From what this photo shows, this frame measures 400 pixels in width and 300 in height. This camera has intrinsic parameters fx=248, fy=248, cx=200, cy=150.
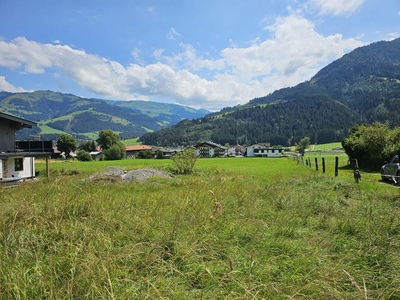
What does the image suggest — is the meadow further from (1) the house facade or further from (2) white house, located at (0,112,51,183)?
(1) the house facade

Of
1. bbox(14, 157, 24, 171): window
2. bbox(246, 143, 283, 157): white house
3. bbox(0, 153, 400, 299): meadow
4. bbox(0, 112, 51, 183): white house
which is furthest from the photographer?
bbox(246, 143, 283, 157): white house

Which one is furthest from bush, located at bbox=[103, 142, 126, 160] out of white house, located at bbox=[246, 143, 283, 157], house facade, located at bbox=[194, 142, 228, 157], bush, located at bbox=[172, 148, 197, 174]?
white house, located at bbox=[246, 143, 283, 157]

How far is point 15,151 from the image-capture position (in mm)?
24797

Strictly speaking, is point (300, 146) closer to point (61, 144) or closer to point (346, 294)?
point (61, 144)

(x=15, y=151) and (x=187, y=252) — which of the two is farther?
(x=15, y=151)

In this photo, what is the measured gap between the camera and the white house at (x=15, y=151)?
24203 mm

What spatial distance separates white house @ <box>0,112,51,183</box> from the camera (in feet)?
79.4

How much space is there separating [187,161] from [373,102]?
706ft

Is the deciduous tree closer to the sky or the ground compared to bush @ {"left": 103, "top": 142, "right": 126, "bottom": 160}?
closer to the sky

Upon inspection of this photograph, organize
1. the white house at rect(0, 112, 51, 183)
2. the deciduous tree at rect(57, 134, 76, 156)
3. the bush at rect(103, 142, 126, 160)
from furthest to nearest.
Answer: the bush at rect(103, 142, 126, 160) < the deciduous tree at rect(57, 134, 76, 156) < the white house at rect(0, 112, 51, 183)

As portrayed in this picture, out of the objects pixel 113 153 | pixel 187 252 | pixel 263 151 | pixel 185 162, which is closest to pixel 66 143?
pixel 113 153

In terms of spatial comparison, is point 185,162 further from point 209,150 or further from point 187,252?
point 209,150

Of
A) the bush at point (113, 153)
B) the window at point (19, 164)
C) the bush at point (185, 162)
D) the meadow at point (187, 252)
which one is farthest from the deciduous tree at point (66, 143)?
the meadow at point (187, 252)

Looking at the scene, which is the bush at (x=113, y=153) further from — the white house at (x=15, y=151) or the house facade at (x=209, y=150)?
the white house at (x=15, y=151)
